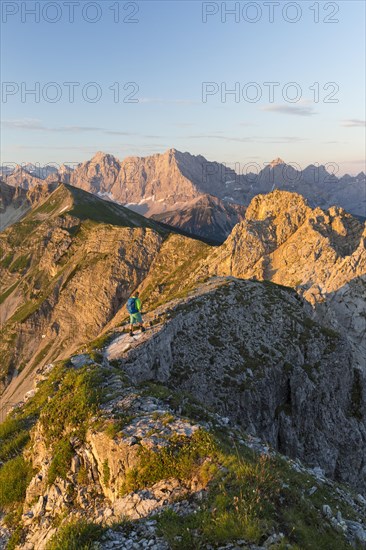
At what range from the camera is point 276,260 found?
111 metres

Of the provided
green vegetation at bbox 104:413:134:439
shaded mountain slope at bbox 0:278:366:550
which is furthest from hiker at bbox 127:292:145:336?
green vegetation at bbox 104:413:134:439

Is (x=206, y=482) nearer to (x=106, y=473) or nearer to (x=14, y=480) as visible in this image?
(x=106, y=473)

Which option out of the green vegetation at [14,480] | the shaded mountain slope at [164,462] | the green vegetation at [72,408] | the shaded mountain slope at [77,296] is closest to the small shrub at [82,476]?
the shaded mountain slope at [164,462]

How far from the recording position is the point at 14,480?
16.6 m

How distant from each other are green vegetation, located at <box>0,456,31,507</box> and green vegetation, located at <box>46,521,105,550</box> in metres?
7.20

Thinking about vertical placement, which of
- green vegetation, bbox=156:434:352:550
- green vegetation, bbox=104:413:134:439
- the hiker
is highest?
the hiker

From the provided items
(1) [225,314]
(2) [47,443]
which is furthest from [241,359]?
(2) [47,443]

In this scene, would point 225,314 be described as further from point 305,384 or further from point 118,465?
point 118,465

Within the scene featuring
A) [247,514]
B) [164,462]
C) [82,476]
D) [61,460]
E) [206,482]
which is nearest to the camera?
[247,514]

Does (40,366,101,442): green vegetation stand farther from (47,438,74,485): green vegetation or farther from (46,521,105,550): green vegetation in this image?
(46,521,105,550): green vegetation

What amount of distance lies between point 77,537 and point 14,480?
8.40m

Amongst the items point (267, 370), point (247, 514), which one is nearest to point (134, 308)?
point (267, 370)

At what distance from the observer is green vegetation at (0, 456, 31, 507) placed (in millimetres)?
15930

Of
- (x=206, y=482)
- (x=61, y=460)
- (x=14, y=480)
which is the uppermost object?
(x=206, y=482)
